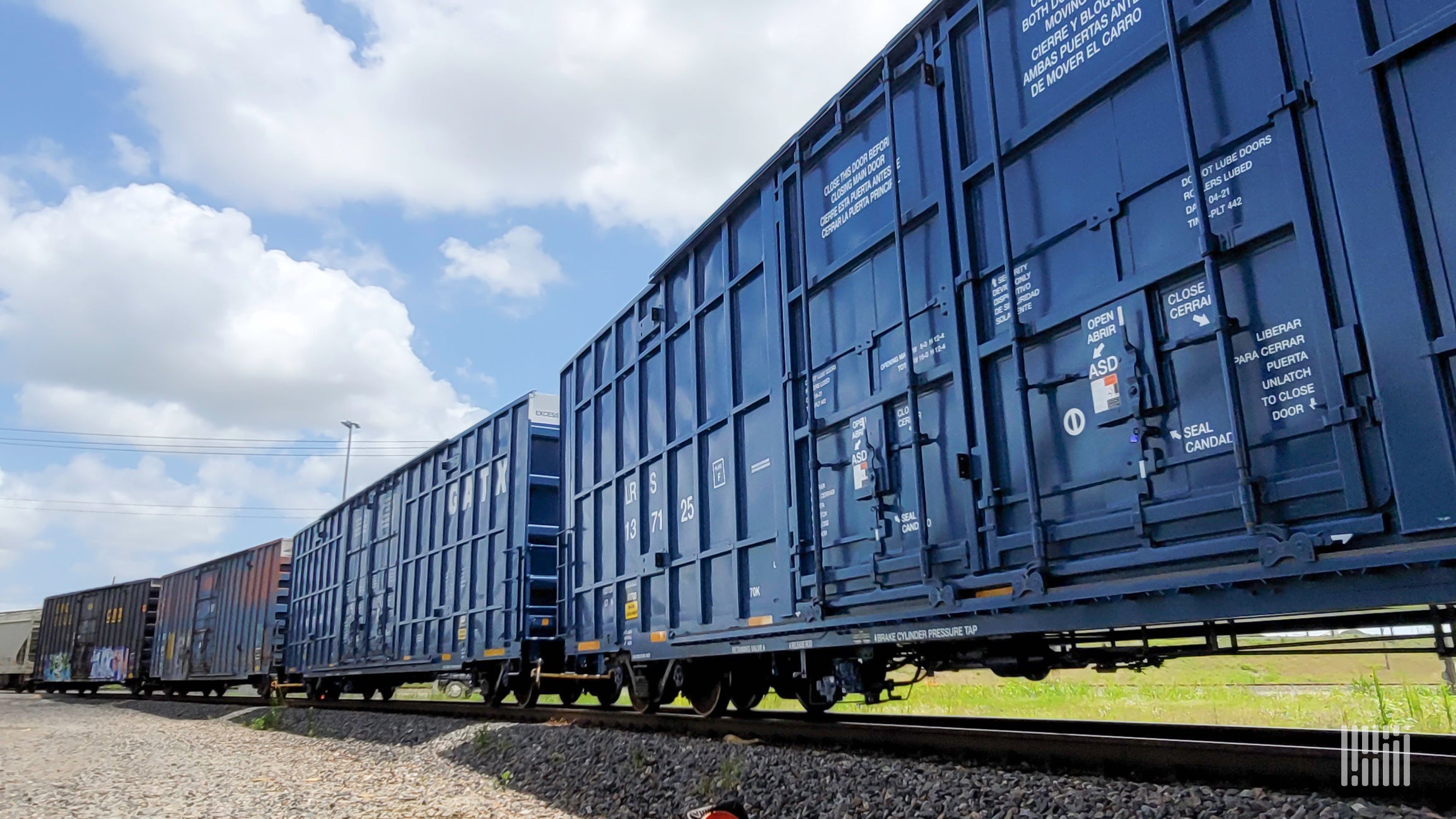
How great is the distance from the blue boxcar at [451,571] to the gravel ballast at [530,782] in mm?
1500

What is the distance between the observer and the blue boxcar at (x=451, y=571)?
1299 cm

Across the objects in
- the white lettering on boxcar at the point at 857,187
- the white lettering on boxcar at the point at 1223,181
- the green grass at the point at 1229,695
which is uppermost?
the white lettering on boxcar at the point at 857,187

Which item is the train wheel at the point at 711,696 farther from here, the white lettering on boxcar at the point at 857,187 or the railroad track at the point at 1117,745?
the white lettering on boxcar at the point at 857,187

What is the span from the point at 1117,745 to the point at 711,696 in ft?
15.8

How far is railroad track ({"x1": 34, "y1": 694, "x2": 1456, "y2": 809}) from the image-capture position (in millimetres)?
4020

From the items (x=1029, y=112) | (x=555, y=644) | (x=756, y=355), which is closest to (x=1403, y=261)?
(x=1029, y=112)

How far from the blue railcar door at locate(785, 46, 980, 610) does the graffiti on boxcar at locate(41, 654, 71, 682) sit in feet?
118

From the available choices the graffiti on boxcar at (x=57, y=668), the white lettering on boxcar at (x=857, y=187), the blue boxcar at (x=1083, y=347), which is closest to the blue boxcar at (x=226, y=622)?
the graffiti on boxcar at (x=57, y=668)

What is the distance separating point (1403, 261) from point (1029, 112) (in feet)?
7.82

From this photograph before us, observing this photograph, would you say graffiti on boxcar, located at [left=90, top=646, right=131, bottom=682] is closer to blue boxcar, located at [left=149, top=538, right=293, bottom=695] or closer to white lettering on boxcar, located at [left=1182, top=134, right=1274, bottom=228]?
blue boxcar, located at [left=149, top=538, right=293, bottom=695]

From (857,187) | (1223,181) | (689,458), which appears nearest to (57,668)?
(689,458)

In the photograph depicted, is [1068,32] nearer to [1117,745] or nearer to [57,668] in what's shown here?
[1117,745]

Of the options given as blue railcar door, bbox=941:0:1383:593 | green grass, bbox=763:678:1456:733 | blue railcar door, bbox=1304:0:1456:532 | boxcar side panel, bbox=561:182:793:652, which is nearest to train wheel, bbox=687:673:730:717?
boxcar side panel, bbox=561:182:793:652

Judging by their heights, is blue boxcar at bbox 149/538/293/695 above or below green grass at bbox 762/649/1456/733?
A: above
